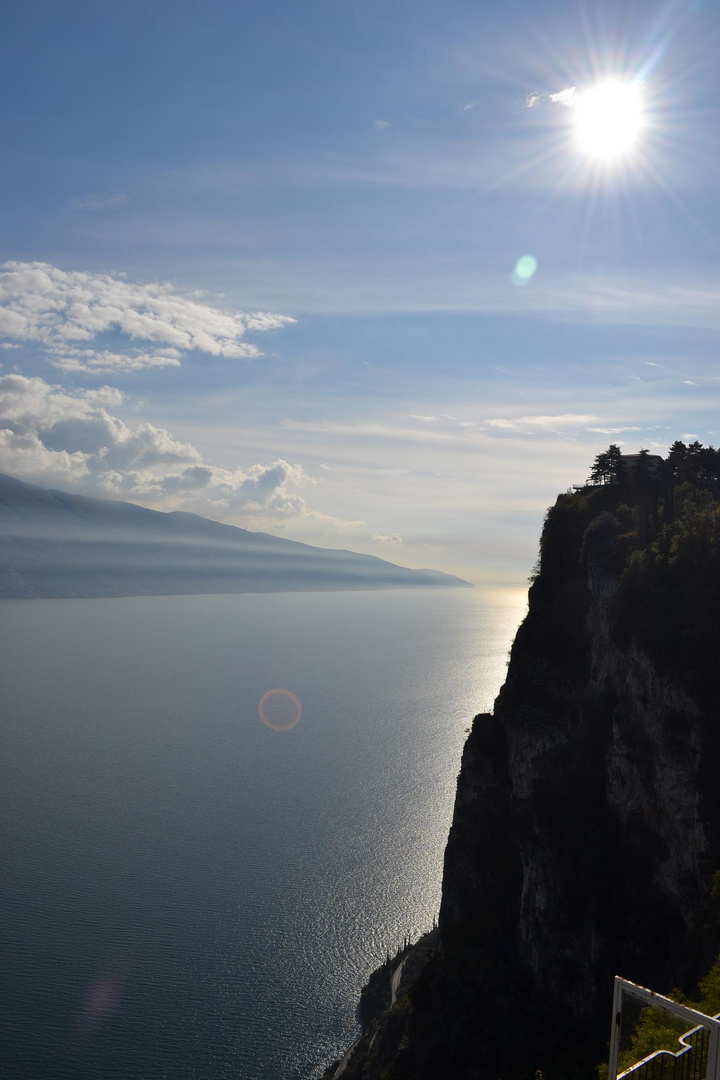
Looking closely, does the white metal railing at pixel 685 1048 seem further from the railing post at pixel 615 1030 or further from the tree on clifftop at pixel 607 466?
the tree on clifftop at pixel 607 466

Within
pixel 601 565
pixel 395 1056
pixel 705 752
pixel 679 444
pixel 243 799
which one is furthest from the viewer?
pixel 243 799

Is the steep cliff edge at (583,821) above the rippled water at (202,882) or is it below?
above

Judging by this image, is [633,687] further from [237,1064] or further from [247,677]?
[247,677]

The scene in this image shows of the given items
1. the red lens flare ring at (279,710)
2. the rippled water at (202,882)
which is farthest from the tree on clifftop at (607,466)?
the red lens flare ring at (279,710)

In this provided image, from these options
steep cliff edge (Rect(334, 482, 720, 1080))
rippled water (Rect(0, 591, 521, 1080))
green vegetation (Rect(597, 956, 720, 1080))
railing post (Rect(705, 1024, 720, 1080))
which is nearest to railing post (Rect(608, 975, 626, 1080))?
railing post (Rect(705, 1024, 720, 1080))

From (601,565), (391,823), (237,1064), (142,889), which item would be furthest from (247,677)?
(601,565)

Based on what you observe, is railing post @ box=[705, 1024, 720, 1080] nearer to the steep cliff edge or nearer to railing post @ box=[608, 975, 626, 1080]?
railing post @ box=[608, 975, 626, 1080]

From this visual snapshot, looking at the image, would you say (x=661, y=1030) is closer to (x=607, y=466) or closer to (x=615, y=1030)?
(x=615, y=1030)

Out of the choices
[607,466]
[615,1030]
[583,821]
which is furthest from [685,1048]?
[607,466]
